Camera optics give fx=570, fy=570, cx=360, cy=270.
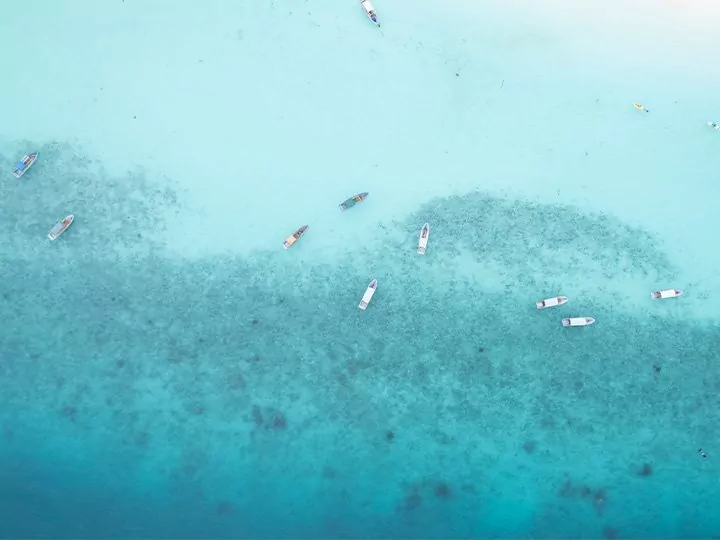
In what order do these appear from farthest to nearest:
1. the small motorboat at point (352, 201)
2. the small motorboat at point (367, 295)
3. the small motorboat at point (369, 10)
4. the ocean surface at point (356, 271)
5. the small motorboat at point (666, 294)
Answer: the small motorboat at point (369, 10)
the small motorboat at point (666, 294)
the small motorboat at point (352, 201)
the small motorboat at point (367, 295)
the ocean surface at point (356, 271)

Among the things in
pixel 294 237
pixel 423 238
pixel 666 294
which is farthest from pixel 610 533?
pixel 294 237

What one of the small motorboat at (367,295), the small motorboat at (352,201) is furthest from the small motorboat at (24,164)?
the small motorboat at (367,295)

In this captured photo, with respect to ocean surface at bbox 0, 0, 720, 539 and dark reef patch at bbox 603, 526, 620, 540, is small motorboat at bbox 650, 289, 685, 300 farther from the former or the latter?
dark reef patch at bbox 603, 526, 620, 540

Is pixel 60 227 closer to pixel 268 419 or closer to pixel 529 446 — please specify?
pixel 268 419

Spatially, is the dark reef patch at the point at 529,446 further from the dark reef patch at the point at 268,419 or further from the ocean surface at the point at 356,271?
the dark reef patch at the point at 268,419

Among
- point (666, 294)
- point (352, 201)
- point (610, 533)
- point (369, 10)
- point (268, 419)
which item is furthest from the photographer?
point (369, 10)
